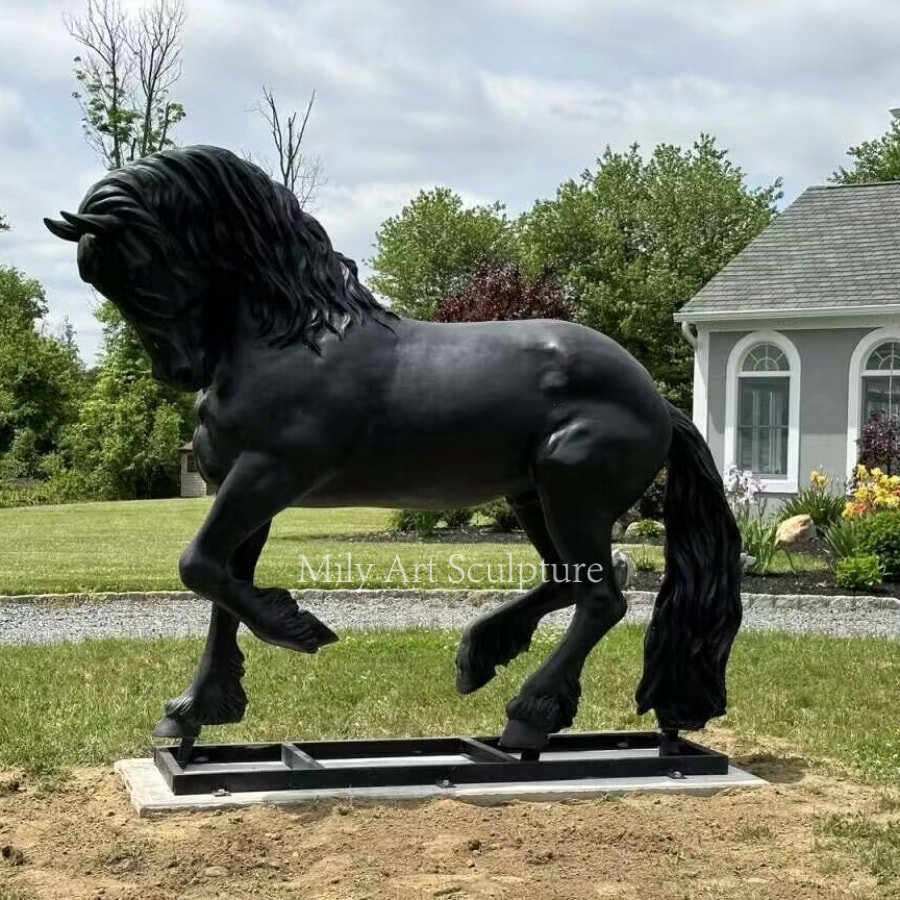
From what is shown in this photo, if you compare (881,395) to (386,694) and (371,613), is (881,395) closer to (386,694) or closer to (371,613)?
(371,613)

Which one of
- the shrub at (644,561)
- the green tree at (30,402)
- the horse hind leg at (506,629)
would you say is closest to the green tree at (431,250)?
the green tree at (30,402)

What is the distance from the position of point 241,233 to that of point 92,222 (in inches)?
19.1

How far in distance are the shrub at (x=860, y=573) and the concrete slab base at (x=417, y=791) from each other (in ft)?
23.1

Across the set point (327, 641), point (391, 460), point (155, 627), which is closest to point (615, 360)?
point (391, 460)

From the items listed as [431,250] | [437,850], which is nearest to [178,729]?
[437,850]

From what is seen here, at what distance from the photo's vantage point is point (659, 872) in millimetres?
3469

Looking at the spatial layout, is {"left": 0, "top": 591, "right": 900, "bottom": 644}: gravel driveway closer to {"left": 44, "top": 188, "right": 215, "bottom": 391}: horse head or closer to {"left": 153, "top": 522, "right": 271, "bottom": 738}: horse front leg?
{"left": 153, "top": 522, "right": 271, "bottom": 738}: horse front leg

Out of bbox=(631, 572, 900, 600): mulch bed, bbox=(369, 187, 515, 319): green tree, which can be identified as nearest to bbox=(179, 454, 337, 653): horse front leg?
bbox=(631, 572, 900, 600): mulch bed

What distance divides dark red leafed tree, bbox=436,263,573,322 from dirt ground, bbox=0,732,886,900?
13491 mm

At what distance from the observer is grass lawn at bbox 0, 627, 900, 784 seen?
518 cm

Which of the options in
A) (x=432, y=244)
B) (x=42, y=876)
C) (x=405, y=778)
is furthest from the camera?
(x=432, y=244)

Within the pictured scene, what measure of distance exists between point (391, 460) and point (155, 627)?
18.5 ft

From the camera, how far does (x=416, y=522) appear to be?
1662 centimetres

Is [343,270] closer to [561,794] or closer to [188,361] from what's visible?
[188,361]
